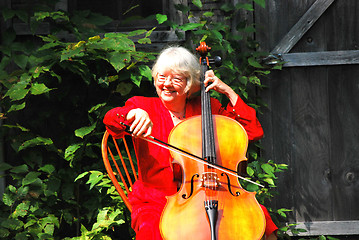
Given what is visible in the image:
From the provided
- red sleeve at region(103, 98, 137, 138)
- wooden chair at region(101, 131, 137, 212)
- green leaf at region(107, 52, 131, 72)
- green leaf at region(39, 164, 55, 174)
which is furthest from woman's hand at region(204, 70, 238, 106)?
green leaf at region(39, 164, 55, 174)

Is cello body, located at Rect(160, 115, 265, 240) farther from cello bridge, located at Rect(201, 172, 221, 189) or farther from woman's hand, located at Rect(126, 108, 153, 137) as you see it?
woman's hand, located at Rect(126, 108, 153, 137)

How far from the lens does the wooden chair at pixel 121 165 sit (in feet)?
9.96

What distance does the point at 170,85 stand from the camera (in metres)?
2.82

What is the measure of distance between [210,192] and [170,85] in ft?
2.17

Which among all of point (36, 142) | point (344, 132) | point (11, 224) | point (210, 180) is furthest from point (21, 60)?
point (344, 132)

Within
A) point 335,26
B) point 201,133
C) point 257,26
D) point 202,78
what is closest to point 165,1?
point 257,26

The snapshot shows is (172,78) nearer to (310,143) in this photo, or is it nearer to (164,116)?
(164,116)

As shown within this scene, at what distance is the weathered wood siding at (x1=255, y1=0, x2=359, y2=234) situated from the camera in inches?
166

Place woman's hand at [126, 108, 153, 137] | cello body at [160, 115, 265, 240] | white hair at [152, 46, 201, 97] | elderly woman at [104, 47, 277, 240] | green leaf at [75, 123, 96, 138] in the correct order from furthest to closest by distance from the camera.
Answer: green leaf at [75, 123, 96, 138] < white hair at [152, 46, 201, 97] < elderly woman at [104, 47, 277, 240] < woman's hand at [126, 108, 153, 137] < cello body at [160, 115, 265, 240]

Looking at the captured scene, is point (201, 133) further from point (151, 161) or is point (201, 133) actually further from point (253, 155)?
point (253, 155)

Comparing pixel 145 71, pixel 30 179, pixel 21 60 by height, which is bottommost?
pixel 30 179

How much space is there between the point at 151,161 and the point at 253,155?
1429 millimetres

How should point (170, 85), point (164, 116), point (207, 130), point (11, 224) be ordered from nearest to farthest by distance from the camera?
point (207, 130), point (170, 85), point (164, 116), point (11, 224)

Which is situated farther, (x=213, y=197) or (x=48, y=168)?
(x=48, y=168)
